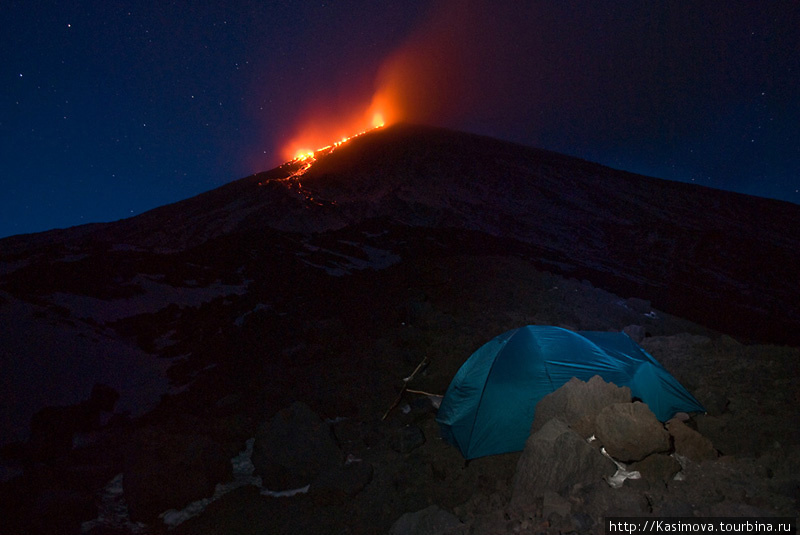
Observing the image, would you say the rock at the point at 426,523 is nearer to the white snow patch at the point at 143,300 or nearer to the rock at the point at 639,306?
the white snow patch at the point at 143,300

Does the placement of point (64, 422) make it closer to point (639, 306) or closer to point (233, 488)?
point (233, 488)

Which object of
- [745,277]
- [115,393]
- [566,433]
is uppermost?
[115,393]

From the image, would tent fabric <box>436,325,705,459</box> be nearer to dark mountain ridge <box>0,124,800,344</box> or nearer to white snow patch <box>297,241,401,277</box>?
white snow patch <box>297,241,401,277</box>

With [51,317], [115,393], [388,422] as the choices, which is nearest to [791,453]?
[388,422]

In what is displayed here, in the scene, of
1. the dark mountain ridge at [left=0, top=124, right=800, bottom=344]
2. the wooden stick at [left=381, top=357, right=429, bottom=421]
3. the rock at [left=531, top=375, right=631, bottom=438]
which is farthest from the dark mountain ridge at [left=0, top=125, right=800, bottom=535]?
the rock at [left=531, top=375, right=631, bottom=438]

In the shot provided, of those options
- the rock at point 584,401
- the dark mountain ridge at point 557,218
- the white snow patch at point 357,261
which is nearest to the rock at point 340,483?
the rock at point 584,401

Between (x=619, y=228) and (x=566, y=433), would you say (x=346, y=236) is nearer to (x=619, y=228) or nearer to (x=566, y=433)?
(x=566, y=433)

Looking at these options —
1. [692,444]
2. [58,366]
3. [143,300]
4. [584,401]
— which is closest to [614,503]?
[584,401]
